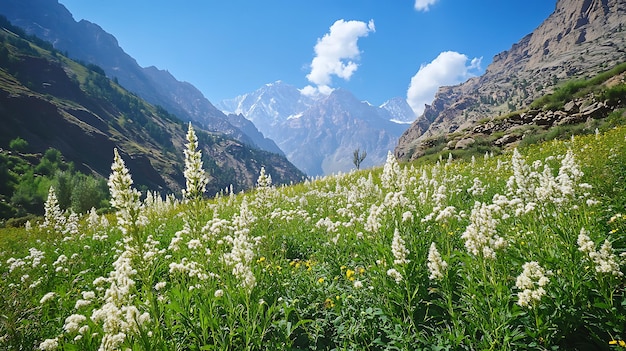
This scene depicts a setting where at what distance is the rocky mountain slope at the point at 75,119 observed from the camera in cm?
10244

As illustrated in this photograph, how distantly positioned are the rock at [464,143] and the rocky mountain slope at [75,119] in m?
85.7

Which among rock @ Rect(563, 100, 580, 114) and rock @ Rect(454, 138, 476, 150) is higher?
rock @ Rect(563, 100, 580, 114)

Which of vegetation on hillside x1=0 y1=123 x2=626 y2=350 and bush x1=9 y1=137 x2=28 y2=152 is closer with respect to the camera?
vegetation on hillside x1=0 y1=123 x2=626 y2=350

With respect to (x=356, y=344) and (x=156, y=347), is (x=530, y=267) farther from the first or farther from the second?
(x=156, y=347)

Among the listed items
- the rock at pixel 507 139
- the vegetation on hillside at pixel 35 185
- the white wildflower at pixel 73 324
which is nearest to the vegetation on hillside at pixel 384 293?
the white wildflower at pixel 73 324

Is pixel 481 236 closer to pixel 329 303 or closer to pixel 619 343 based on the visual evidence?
pixel 619 343

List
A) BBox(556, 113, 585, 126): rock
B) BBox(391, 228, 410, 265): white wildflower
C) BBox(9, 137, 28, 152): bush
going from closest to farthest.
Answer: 1. BBox(391, 228, 410, 265): white wildflower
2. BBox(556, 113, 585, 126): rock
3. BBox(9, 137, 28, 152): bush

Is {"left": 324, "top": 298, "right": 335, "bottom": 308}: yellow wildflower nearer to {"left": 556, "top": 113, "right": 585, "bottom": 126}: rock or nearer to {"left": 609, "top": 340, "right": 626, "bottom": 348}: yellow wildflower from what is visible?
{"left": 609, "top": 340, "right": 626, "bottom": 348}: yellow wildflower

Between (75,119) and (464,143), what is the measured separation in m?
151

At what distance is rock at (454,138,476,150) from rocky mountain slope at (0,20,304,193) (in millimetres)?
85705

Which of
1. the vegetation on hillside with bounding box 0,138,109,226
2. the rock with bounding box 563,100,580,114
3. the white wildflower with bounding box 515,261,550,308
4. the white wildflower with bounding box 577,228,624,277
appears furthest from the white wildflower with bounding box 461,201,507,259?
the vegetation on hillside with bounding box 0,138,109,226

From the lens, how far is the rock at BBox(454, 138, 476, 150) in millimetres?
26184

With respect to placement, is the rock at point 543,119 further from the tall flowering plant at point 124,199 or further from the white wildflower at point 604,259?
the tall flowering plant at point 124,199

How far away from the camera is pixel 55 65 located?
142625 millimetres
